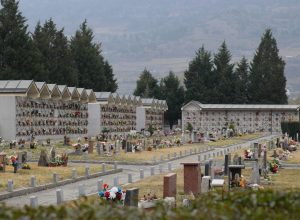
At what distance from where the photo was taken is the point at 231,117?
92.1 m

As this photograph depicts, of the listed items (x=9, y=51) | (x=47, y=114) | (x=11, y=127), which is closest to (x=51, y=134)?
(x=47, y=114)

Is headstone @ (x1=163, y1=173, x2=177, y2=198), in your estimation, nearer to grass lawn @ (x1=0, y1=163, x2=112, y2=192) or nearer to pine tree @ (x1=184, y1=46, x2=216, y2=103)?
grass lawn @ (x1=0, y1=163, x2=112, y2=192)

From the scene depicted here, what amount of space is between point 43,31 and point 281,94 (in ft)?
117

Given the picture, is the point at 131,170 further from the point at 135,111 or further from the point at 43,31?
the point at 43,31

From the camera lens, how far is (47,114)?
56.6 meters

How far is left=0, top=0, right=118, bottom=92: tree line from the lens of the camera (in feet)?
245

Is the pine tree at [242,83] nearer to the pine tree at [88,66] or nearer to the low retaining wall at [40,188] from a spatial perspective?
the pine tree at [88,66]

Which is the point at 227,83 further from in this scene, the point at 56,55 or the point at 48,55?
A: the point at 48,55

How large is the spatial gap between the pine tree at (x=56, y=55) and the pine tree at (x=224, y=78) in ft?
83.3

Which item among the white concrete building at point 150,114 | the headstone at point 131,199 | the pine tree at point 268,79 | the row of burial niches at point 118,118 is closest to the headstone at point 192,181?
the headstone at point 131,199

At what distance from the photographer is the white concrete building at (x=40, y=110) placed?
5050 centimetres

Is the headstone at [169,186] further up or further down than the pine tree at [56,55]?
further down

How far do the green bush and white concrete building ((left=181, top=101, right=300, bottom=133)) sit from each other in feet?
259

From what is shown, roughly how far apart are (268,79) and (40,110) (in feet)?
169
